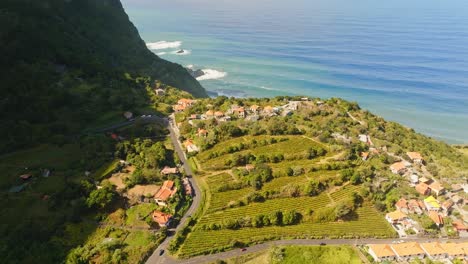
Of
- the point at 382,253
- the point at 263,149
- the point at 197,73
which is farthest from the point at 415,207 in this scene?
the point at 197,73

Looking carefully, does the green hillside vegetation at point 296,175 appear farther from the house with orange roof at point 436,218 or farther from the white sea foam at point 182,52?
the white sea foam at point 182,52

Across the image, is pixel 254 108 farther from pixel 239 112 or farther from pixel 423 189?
pixel 423 189

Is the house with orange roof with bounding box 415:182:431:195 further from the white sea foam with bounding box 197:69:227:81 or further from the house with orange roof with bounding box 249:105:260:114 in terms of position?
the white sea foam with bounding box 197:69:227:81


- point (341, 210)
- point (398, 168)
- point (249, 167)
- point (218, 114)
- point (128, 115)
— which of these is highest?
point (218, 114)

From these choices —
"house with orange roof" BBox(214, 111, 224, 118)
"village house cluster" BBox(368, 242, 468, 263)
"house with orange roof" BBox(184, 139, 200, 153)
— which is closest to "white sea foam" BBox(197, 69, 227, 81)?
"house with orange roof" BBox(214, 111, 224, 118)

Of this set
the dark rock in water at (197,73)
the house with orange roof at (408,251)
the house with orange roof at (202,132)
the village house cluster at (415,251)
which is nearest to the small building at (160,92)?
the house with orange roof at (202,132)

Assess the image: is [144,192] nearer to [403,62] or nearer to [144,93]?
[144,93]

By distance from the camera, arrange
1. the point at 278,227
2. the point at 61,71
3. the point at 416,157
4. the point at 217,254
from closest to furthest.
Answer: the point at 217,254 < the point at 278,227 < the point at 416,157 < the point at 61,71

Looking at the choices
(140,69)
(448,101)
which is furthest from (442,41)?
(140,69)
